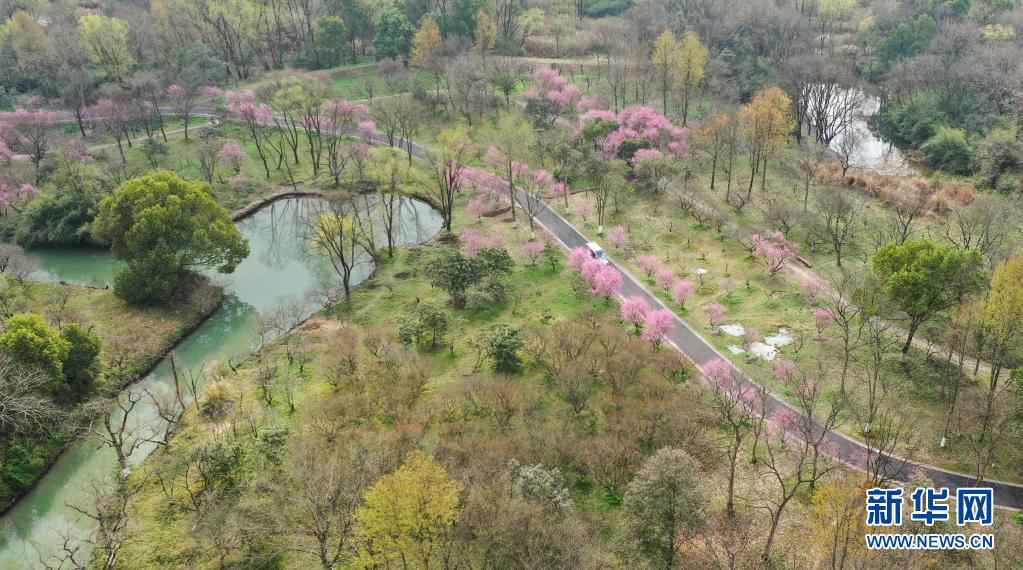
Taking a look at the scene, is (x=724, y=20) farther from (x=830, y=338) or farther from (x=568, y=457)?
(x=568, y=457)

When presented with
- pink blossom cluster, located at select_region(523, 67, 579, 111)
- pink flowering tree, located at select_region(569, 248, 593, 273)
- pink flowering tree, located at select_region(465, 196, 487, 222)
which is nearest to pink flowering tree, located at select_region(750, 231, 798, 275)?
pink flowering tree, located at select_region(569, 248, 593, 273)

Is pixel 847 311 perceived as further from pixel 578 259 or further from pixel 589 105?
pixel 589 105

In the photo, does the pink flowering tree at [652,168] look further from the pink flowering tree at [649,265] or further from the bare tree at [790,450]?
the bare tree at [790,450]

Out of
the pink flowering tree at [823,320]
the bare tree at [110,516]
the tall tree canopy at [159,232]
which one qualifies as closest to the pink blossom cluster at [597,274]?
the pink flowering tree at [823,320]

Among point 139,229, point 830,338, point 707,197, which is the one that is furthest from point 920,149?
point 139,229

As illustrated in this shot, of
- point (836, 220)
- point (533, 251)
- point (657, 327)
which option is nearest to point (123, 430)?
point (657, 327)

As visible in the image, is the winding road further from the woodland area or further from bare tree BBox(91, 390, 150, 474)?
bare tree BBox(91, 390, 150, 474)
